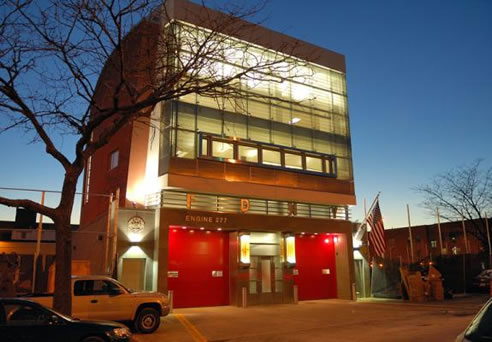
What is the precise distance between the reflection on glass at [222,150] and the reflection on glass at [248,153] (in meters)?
0.62

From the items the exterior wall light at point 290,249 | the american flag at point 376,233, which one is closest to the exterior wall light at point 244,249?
the exterior wall light at point 290,249

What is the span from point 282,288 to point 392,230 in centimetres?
5203

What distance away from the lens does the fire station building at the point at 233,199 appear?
2055 cm

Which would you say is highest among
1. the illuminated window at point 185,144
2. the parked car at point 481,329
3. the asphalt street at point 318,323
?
the illuminated window at point 185,144

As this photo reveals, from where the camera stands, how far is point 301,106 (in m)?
26.5

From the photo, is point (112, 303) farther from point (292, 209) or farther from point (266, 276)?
point (292, 209)

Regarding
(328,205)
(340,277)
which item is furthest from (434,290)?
(328,205)

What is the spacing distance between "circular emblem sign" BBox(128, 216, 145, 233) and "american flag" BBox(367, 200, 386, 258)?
42.0ft

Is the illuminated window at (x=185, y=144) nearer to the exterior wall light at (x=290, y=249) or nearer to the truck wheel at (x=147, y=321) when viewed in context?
the exterior wall light at (x=290, y=249)

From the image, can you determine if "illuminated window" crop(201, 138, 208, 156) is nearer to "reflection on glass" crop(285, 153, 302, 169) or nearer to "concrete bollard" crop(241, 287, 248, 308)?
"reflection on glass" crop(285, 153, 302, 169)

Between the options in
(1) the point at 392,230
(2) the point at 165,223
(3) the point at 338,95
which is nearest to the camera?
(2) the point at 165,223

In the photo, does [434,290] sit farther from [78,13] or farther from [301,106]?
[78,13]

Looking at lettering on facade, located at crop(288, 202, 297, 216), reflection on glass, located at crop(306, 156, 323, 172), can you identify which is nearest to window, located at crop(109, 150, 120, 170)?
lettering on facade, located at crop(288, 202, 297, 216)

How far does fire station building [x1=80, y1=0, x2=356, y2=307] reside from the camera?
20.5 m
